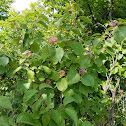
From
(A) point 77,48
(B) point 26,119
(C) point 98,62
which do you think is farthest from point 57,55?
(B) point 26,119

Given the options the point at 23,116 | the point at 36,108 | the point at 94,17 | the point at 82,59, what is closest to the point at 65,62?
the point at 82,59

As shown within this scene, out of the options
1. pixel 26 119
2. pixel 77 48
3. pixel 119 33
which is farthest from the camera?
pixel 77 48

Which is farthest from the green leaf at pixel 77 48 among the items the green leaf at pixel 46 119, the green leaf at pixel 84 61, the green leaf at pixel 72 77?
the green leaf at pixel 46 119

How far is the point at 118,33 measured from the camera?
895mm

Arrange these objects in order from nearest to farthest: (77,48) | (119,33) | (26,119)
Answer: (26,119)
(119,33)
(77,48)

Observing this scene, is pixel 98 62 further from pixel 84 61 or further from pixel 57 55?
pixel 57 55

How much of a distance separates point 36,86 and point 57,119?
12.6 inches

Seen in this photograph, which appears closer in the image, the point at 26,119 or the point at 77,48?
the point at 26,119

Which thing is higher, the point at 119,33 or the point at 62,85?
the point at 119,33

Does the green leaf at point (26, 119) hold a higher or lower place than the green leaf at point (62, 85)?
lower

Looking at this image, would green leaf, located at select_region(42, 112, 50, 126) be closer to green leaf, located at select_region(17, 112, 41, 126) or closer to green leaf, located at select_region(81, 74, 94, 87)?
green leaf, located at select_region(17, 112, 41, 126)

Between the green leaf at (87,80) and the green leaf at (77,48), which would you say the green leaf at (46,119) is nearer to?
the green leaf at (87,80)

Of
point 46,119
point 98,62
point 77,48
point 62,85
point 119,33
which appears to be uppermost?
point 119,33

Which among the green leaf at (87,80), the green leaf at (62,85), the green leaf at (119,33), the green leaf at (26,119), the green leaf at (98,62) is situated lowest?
the green leaf at (26,119)
